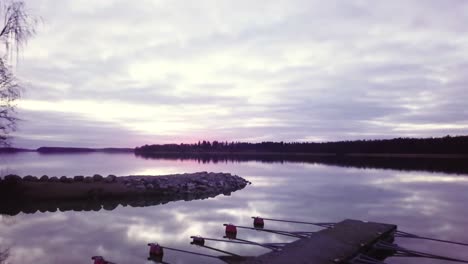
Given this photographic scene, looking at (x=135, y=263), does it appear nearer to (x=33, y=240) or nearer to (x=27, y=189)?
(x=33, y=240)

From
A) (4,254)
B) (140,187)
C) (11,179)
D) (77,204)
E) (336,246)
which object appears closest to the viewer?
(336,246)

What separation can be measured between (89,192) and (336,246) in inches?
660

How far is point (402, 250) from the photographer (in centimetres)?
1184

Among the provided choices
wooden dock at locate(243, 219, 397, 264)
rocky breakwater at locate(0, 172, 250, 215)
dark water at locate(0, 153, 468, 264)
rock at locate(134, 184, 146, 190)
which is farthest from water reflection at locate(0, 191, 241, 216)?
wooden dock at locate(243, 219, 397, 264)

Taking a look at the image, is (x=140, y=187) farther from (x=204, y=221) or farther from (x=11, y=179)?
(x=204, y=221)

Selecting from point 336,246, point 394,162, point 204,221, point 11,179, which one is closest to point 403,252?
point 336,246

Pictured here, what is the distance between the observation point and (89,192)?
23.9 m

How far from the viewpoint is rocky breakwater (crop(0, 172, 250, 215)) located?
70.2 ft

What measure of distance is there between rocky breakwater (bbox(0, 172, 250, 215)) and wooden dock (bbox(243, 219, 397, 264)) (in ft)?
39.7

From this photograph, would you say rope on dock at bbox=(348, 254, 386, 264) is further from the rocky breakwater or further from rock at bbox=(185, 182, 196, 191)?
rock at bbox=(185, 182, 196, 191)

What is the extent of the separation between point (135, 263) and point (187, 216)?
7.60 m

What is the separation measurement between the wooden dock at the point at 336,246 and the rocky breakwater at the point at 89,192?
12.1 meters

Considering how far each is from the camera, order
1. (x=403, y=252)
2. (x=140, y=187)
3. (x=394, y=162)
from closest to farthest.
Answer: (x=403, y=252)
(x=140, y=187)
(x=394, y=162)

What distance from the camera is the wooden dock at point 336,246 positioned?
9922 millimetres
